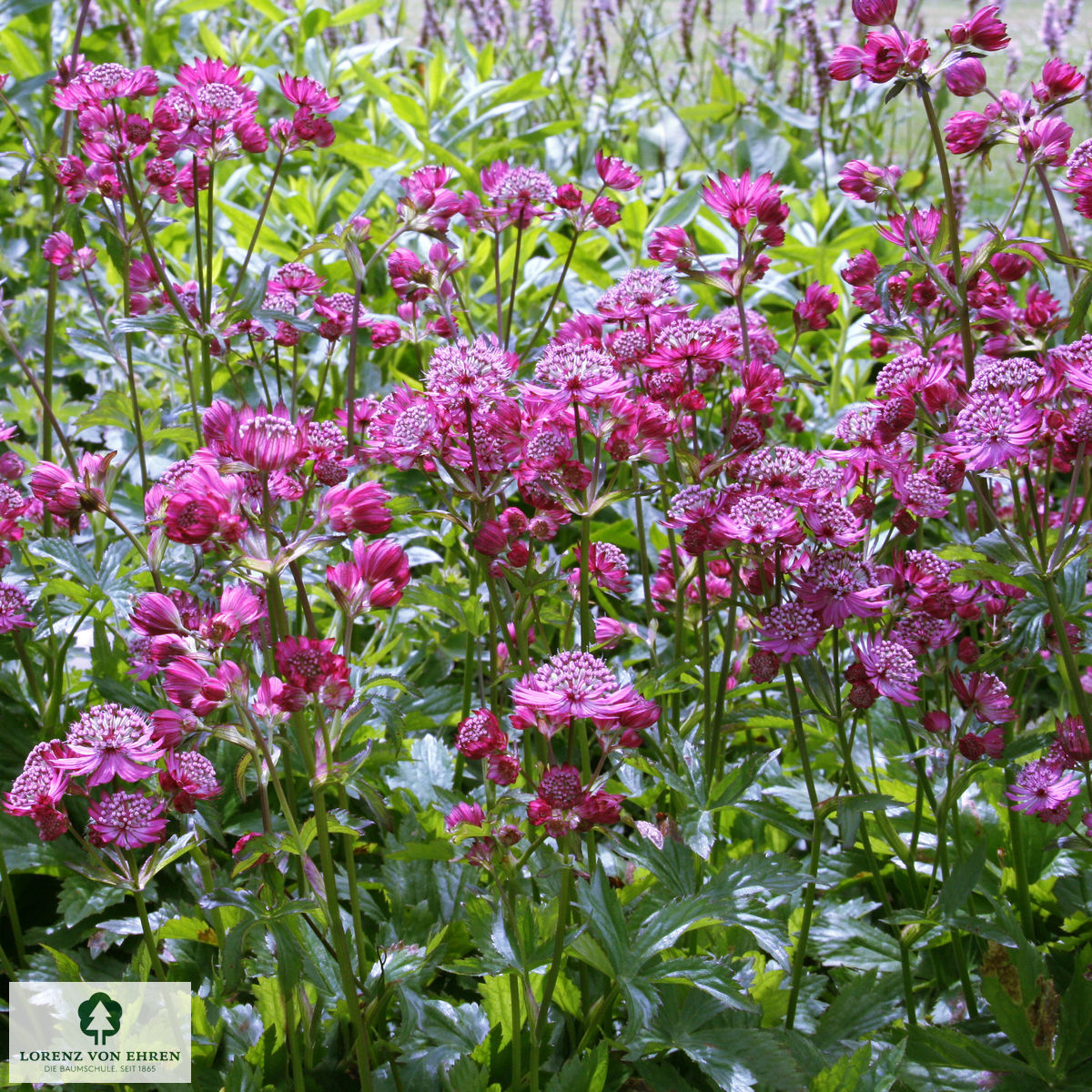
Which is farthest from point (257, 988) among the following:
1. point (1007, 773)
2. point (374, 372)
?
point (374, 372)

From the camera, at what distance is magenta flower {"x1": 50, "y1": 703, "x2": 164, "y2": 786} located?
1.08 metres

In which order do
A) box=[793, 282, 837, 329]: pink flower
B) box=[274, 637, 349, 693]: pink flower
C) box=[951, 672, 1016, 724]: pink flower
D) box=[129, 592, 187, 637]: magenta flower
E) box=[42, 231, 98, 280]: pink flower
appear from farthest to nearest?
box=[42, 231, 98, 280]: pink flower
box=[793, 282, 837, 329]: pink flower
box=[951, 672, 1016, 724]: pink flower
box=[129, 592, 187, 637]: magenta flower
box=[274, 637, 349, 693]: pink flower

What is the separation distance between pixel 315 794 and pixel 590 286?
2.11 meters

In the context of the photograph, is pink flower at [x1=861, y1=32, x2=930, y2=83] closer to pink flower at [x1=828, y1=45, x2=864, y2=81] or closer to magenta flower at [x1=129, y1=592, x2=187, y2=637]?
pink flower at [x1=828, y1=45, x2=864, y2=81]

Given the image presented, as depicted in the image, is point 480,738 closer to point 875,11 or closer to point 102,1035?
point 102,1035

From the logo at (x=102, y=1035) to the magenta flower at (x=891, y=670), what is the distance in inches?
33.1

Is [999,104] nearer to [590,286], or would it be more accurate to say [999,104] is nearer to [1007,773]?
[1007,773]

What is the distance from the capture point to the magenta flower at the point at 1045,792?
1.20m

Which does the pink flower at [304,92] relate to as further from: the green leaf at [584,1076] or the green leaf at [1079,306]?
the green leaf at [584,1076]

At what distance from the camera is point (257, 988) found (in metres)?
1.24

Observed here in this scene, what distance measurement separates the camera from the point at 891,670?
1103mm

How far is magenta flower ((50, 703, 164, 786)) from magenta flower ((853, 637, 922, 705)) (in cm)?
75

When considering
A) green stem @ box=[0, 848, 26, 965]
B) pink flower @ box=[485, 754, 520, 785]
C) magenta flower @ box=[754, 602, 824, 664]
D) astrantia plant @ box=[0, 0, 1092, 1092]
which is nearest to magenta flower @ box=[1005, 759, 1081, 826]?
astrantia plant @ box=[0, 0, 1092, 1092]

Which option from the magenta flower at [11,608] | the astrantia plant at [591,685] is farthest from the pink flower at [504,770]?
the magenta flower at [11,608]
